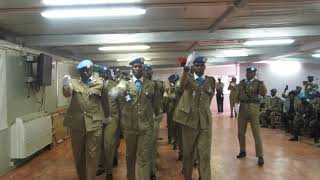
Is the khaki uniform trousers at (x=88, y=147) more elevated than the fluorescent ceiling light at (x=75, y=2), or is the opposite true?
the fluorescent ceiling light at (x=75, y=2)

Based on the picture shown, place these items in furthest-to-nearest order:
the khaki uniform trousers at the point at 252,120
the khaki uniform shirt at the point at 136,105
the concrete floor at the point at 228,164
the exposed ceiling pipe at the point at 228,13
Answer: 1. the khaki uniform trousers at the point at 252,120
2. the concrete floor at the point at 228,164
3. the exposed ceiling pipe at the point at 228,13
4. the khaki uniform shirt at the point at 136,105

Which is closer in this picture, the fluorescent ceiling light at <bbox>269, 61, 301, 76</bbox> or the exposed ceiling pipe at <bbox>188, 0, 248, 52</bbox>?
the exposed ceiling pipe at <bbox>188, 0, 248, 52</bbox>

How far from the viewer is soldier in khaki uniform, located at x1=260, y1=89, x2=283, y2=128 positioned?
1182cm

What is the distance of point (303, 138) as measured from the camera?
9.60 m

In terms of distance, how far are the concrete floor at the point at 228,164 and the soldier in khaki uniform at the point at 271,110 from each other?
2801 millimetres

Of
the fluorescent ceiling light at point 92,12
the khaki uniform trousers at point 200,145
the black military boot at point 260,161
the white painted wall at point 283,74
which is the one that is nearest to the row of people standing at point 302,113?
the black military boot at point 260,161

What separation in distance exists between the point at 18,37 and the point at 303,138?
7114mm

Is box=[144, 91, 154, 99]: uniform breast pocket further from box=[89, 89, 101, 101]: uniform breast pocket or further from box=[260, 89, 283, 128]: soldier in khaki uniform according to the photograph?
box=[260, 89, 283, 128]: soldier in khaki uniform

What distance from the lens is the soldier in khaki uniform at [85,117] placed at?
444cm

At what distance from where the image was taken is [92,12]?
494 centimetres

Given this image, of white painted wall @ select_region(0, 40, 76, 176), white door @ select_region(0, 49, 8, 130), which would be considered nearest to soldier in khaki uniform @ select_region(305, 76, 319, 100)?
white painted wall @ select_region(0, 40, 76, 176)

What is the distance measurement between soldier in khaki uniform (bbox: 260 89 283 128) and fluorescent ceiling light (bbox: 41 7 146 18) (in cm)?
782

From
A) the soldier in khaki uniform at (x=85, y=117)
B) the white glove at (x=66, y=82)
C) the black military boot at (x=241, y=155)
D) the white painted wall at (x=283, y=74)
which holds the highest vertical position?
the white painted wall at (x=283, y=74)

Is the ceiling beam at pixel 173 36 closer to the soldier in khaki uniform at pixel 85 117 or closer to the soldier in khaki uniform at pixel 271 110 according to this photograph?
the soldier in khaki uniform at pixel 85 117
